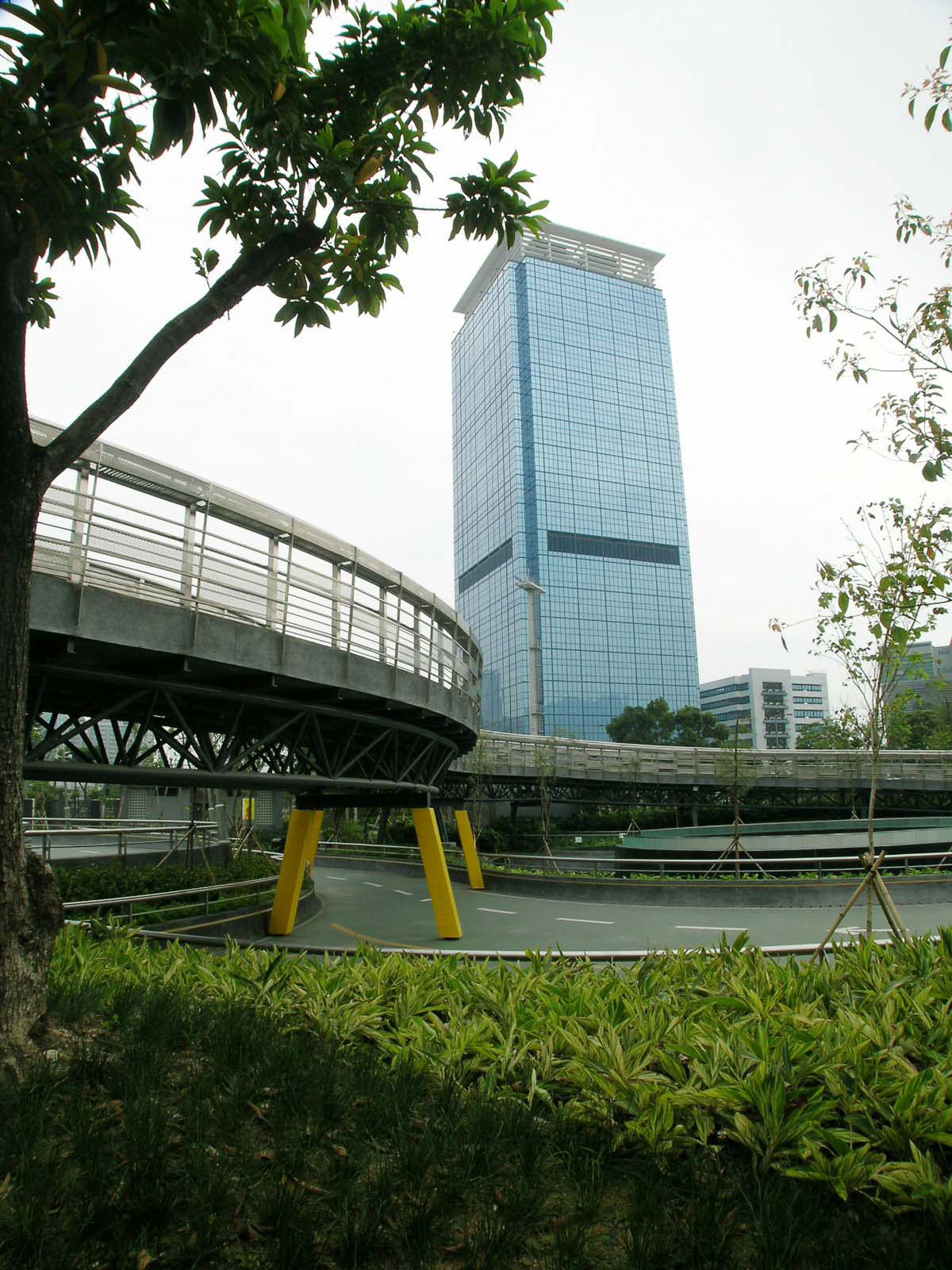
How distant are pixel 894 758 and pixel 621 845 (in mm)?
26975

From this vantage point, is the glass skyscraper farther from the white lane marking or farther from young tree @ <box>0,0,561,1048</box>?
young tree @ <box>0,0,561,1048</box>

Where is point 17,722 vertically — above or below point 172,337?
below

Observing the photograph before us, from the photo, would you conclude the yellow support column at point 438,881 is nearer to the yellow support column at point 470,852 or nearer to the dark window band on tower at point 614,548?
the yellow support column at point 470,852

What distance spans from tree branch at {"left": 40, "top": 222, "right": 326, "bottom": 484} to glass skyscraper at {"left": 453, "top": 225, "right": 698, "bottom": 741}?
13034cm

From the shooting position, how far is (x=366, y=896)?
27188mm

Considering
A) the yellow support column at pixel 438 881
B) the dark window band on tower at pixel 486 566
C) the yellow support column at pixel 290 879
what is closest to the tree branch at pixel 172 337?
the yellow support column at pixel 438 881

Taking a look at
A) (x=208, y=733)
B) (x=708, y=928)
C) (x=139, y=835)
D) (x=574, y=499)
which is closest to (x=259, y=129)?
(x=208, y=733)

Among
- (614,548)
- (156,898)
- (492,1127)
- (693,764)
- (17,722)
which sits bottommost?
(156,898)

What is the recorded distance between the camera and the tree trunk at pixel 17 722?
15.8 feet

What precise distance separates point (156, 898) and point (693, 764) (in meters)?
39.1

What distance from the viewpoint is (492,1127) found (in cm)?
386

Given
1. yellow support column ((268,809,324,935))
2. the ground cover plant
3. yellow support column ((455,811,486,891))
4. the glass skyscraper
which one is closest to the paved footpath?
yellow support column ((268,809,324,935))

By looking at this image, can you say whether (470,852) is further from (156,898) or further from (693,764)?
(693,764)

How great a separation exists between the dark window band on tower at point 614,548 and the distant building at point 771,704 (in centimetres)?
3732
